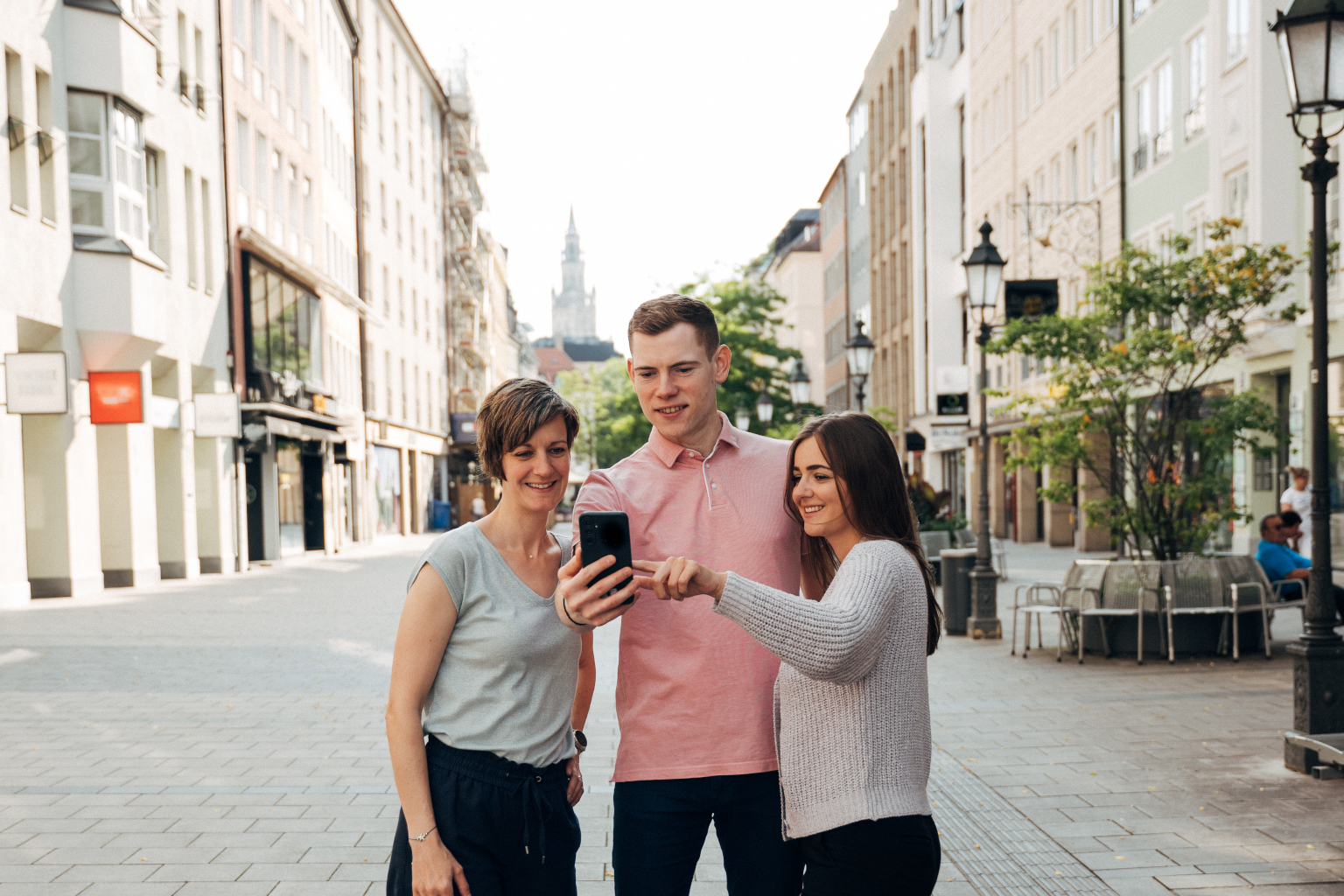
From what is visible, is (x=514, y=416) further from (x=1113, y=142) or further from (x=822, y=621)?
(x=1113, y=142)

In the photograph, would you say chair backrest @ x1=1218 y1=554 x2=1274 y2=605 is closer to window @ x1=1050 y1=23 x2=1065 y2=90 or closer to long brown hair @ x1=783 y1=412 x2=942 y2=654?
long brown hair @ x1=783 y1=412 x2=942 y2=654

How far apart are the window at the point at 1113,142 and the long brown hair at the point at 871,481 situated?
25.8 meters

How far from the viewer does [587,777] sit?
7.00 m

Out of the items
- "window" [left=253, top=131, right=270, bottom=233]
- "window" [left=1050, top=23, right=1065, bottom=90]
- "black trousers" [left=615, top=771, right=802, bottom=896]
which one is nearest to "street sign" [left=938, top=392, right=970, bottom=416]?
"window" [left=1050, top=23, right=1065, bottom=90]

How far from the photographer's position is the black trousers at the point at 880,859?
261 centimetres

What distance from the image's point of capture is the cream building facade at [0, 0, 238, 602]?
1794 cm

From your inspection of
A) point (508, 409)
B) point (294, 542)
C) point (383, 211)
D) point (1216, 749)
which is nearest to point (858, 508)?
point (508, 409)

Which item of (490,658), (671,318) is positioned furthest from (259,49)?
(490,658)

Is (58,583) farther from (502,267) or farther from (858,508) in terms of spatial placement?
(502,267)

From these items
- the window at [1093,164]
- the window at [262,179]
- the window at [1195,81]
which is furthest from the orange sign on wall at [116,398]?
the window at [1093,164]

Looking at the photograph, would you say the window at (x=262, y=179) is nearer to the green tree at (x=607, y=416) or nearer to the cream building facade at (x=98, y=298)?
the cream building facade at (x=98, y=298)

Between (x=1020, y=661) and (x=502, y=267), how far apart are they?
8359 centimetres

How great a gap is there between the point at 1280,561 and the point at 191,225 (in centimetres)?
2080

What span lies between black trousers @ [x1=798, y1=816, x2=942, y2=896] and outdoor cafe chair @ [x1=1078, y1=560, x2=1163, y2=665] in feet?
30.2
